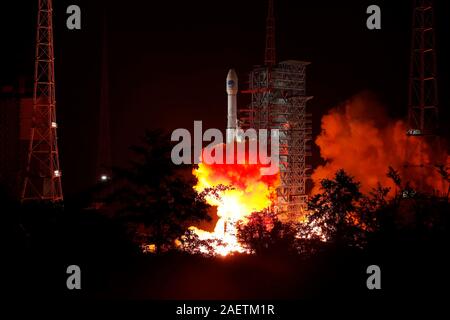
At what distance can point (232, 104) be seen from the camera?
37.6 meters

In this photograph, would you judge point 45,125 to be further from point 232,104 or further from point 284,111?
point 284,111

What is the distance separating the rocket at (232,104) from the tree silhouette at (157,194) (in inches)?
972

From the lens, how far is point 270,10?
3703cm

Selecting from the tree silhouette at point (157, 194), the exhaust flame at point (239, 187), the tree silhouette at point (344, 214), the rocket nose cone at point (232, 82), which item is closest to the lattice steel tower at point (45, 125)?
the tree silhouette at point (157, 194)

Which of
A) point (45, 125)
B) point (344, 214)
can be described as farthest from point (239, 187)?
point (344, 214)

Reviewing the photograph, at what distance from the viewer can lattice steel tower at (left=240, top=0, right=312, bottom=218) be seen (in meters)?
36.1

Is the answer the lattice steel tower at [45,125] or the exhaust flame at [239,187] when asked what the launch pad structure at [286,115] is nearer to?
the exhaust flame at [239,187]

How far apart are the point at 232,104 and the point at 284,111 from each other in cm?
370

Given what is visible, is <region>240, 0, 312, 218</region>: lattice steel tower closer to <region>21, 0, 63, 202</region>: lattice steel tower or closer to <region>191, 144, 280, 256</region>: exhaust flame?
<region>191, 144, 280, 256</region>: exhaust flame

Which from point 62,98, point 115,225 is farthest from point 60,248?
point 62,98

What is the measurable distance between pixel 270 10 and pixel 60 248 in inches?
1132

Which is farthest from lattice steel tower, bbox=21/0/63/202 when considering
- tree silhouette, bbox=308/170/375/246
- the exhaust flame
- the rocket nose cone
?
the rocket nose cone

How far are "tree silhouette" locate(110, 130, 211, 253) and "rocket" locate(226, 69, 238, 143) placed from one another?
24676 millimetres
